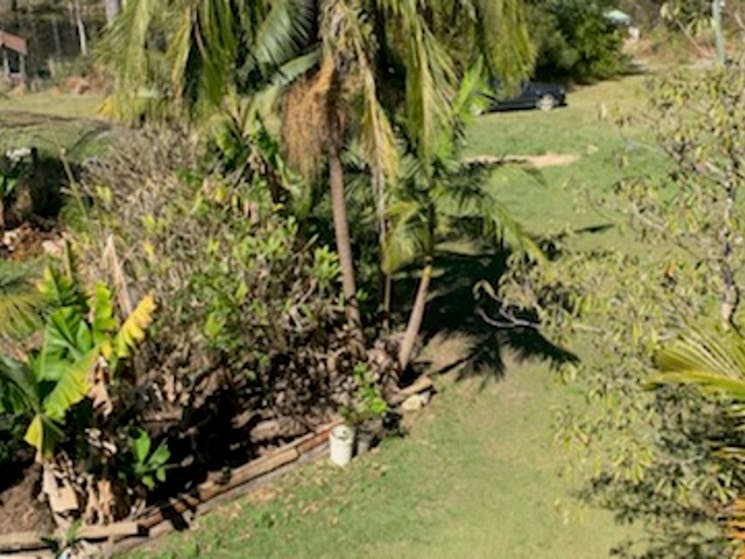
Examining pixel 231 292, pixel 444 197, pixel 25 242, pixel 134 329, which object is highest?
pixel 444 197

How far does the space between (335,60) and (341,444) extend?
4070mm

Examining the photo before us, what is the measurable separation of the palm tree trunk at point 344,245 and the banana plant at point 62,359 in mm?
3083

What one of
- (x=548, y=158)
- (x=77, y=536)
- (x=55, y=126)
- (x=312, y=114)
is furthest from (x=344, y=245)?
(x=55, y=126)

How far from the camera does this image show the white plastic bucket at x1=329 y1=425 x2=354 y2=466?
Answer: 30.8 feet

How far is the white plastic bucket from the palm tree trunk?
1.31m

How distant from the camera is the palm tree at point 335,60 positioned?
7.76m

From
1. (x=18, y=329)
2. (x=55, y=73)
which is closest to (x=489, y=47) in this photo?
(x=18, y=329)

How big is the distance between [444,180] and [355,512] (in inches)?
148

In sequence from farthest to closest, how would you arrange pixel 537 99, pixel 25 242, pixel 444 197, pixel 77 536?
pixel 537 99 < pixel 25 242 < pixel 444 197 < pixel 77 536

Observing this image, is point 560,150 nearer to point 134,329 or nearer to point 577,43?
point 577,43

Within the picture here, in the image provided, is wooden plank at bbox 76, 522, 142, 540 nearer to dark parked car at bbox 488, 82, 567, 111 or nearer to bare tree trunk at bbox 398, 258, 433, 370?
bare tree trunk at bbox 398, 258, 433, 370

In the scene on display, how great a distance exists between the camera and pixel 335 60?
29.1ft

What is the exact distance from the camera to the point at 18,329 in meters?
7.80

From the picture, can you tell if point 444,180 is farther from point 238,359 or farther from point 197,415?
point 197,415
